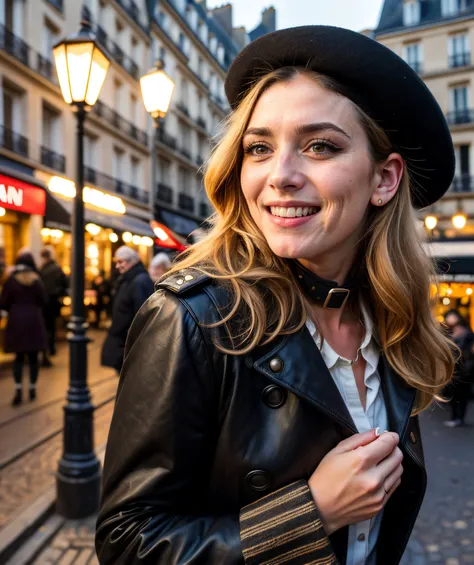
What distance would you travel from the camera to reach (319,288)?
1290 mm

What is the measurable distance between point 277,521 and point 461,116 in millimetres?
32503

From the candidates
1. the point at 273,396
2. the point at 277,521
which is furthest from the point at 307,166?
the point at 277,521

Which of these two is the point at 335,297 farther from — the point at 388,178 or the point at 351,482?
the point at 351,482

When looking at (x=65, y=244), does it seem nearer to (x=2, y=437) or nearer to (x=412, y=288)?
(x=2, y=437)

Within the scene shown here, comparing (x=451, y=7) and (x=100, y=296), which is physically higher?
(x=451, y=7)

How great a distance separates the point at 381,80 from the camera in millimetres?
1203

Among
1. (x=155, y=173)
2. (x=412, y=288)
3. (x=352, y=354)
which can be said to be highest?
(x=155, y=173)

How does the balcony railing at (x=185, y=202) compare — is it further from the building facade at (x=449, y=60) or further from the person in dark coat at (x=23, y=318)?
the person in dark coat at (x=23, y=318)

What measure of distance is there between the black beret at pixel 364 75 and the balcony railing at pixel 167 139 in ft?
84.2

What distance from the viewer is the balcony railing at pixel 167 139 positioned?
25.9 m

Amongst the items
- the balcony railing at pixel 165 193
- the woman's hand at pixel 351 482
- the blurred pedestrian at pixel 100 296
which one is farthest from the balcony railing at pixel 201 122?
the woman's hand at pixel 351 482

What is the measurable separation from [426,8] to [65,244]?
28119mm

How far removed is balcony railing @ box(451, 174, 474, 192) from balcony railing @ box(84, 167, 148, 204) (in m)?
17.8

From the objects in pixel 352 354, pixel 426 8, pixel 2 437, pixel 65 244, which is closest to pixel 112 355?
pixel 2 437
